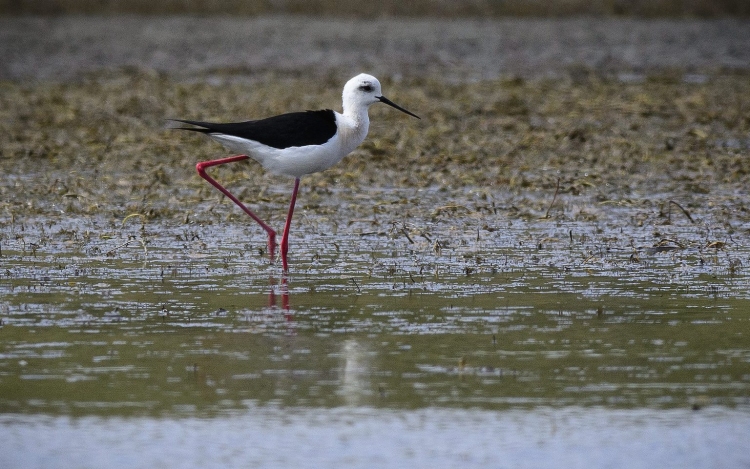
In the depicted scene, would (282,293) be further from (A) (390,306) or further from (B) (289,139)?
(B) (289,139)

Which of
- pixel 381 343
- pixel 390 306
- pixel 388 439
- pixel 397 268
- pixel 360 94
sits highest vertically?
pixel 360 94

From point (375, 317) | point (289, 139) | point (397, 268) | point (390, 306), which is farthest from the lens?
point (289, 139)

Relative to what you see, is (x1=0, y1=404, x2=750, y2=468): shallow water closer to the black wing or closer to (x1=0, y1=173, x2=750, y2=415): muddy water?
(x1=0, y1=173, x2=750, y2=415): muddy water

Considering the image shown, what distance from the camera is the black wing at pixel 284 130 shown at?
10.2m

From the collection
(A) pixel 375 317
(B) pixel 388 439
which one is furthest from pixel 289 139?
(B) pixel 388 439

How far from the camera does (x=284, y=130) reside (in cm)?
1027

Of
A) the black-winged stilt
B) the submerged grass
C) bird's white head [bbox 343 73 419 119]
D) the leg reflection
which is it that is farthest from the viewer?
bird's white head [bbox 343 73 419 119]

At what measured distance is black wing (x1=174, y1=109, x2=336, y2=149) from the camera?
10242 mm

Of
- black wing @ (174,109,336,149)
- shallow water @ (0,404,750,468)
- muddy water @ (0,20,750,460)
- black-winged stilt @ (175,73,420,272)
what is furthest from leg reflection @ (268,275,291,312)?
shallow water @ (0,404,750,468)

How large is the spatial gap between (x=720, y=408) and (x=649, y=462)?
0.82 meters

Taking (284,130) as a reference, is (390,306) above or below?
below

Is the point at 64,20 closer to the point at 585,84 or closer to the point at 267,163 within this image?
the point at 585,84

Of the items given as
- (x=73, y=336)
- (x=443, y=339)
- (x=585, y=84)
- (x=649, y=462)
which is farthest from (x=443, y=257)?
(x=585, y=84)

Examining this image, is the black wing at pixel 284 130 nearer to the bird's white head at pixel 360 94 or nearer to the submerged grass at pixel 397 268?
the bird's white head at pixel 360 94
